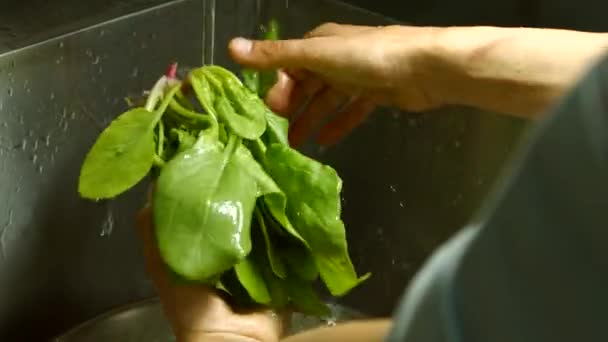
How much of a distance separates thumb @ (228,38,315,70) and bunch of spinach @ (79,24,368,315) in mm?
20

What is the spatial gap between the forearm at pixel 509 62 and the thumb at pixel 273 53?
0.09m

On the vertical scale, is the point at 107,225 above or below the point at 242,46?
below

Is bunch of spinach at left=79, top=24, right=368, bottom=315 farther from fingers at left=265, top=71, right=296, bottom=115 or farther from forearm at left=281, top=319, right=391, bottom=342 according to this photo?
forearm at left=281, top=319, right=391, bottom=342

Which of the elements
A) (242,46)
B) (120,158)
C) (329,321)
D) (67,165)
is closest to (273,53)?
(242,46)

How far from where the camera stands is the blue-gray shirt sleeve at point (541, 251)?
0.20 metres

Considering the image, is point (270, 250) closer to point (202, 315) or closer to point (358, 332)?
point (202, 315)

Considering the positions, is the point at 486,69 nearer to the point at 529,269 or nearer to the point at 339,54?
the point at 339,54

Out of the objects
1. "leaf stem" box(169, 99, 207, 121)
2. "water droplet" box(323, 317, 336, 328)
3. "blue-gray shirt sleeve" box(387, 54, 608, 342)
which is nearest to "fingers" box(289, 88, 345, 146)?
"leaf stem" box(169, 99, 207, 121)

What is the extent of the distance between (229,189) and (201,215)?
3 cm

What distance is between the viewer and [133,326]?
0.87 metres

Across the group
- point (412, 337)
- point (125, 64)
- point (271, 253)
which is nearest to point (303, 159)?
point (271, 253)

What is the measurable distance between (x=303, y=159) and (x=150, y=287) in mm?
338

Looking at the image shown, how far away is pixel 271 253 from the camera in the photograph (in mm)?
632

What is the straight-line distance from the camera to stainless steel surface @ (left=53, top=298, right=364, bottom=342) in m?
0.85
